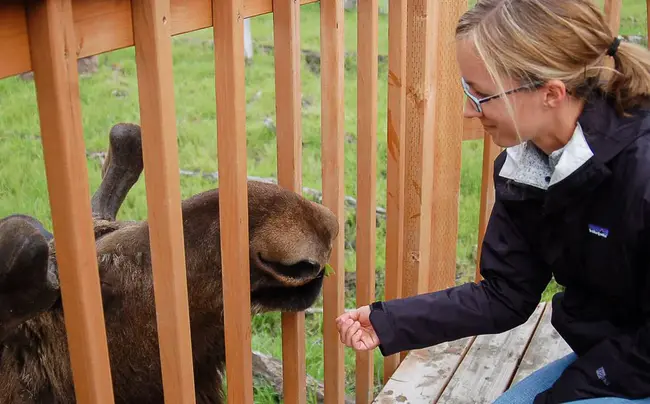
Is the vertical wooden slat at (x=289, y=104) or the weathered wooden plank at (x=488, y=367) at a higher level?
the vertical wooden slat at (x=289, y=104)

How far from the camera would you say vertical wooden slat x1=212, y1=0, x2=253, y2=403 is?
2.18 metres

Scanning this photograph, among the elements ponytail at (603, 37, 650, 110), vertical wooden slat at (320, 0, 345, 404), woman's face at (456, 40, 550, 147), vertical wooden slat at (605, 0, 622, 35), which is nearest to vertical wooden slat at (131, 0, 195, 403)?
woman's face at (456, 40, 550, 147)

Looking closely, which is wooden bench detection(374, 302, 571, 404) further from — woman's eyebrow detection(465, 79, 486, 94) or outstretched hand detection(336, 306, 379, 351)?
woman's eyebrow detection(465, 79, 486, 94)

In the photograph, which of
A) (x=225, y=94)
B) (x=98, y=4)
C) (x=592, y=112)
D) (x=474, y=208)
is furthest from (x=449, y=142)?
(x=474, y=208)

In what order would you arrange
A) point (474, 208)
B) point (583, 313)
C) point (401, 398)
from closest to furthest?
point (583, 313), point (401, 398), point (474, 208)

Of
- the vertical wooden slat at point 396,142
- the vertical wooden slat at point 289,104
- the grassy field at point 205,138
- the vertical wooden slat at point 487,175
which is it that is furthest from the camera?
the grassy field at point 205,138

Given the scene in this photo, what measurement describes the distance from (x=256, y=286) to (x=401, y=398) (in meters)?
0.96

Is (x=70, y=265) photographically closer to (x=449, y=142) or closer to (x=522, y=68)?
(x=522, y=68)

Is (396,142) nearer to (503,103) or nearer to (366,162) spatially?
(366,162)

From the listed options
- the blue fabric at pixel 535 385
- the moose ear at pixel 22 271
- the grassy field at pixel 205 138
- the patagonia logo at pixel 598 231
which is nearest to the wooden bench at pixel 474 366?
the blue fabric at pixel 535 385

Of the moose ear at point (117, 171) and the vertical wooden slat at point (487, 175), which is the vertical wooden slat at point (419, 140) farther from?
the moose ear at point (117, 171)

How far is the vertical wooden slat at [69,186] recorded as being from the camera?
5.36ft

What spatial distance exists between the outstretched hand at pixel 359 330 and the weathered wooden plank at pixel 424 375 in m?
0.64

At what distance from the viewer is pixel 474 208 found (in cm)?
631
